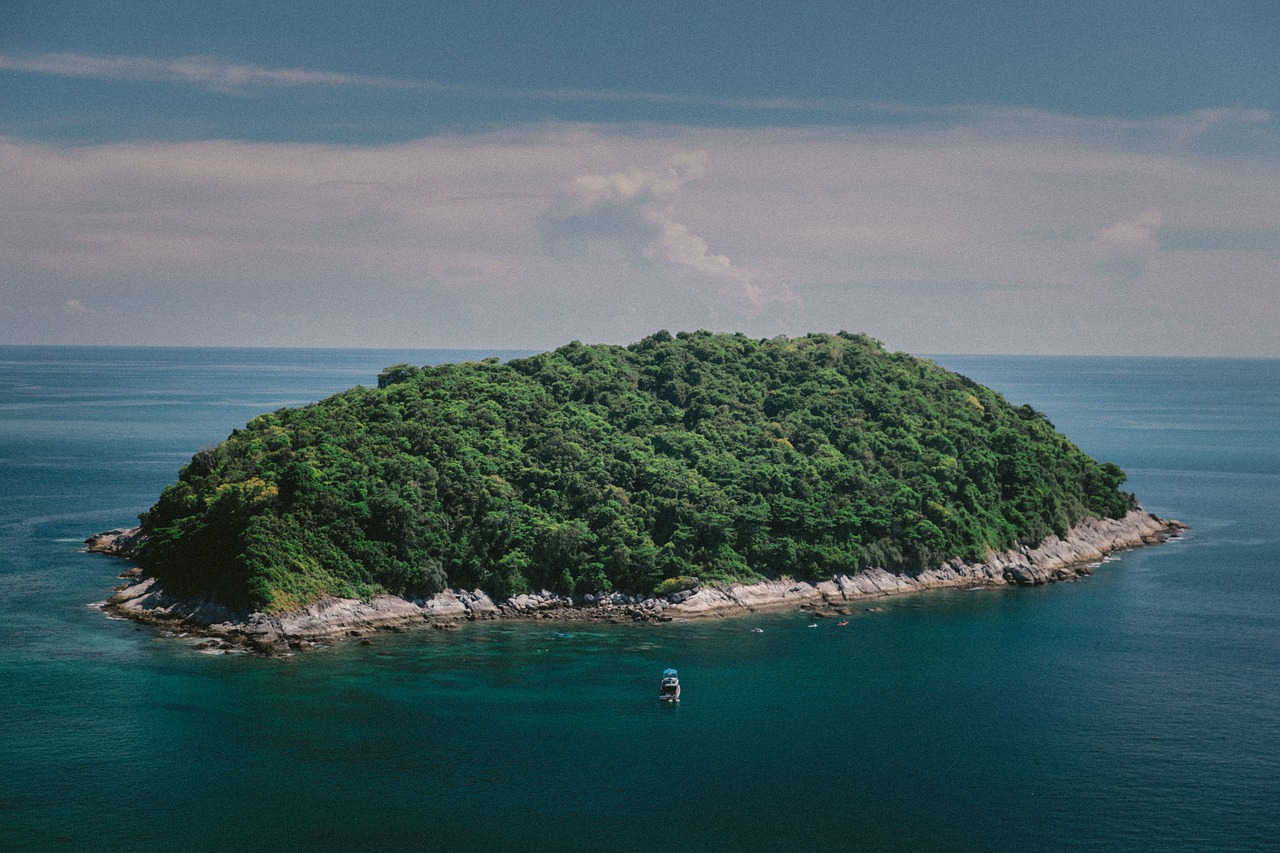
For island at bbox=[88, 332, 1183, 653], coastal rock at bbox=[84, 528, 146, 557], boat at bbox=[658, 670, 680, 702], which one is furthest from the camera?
coastal rock at bbox=[84, 528, 146, 557]

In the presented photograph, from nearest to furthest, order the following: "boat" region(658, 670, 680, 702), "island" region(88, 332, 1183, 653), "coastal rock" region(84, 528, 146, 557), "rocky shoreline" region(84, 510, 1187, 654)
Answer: "boat" region(658, 670, 680, 702) < "rocky shoreline" region(84, 510, 1187, 654) < "island" region(88, 332, 1183, 653) < "coastal rock" region(84, 528, 146, 557)

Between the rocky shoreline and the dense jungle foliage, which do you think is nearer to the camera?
the rocky shoreline

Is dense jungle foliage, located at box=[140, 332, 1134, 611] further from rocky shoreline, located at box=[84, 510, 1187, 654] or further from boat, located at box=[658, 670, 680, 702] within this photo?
boat, located at box=[658, 670, 680, 702]

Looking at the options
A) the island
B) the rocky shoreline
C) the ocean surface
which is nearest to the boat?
the ocean surface

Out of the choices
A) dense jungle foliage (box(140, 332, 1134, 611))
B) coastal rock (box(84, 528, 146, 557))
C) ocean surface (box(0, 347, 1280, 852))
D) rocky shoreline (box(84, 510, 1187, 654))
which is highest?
dense jungle foliage (box(140, 332, 1134, 611))

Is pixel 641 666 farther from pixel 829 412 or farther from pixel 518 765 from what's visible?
pixel 829 412

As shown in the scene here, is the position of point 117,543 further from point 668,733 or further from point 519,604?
point 668,733

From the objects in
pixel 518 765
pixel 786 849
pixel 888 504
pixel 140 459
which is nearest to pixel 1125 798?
pixel 786 849

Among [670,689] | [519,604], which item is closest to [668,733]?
[670,689]
